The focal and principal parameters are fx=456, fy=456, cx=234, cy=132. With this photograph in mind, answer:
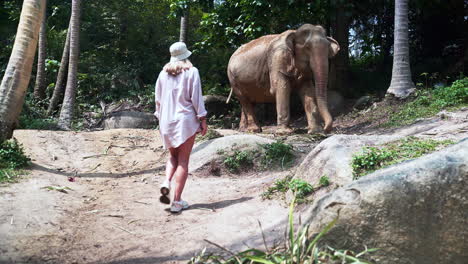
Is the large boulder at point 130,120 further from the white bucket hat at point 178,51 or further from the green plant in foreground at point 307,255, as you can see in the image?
the green plant in foreground at point 307,255

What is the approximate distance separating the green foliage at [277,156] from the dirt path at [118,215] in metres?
0.38

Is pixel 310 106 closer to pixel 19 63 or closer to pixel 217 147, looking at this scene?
pixel 217 147

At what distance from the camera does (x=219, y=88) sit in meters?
15.4

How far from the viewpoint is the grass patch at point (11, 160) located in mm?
5957

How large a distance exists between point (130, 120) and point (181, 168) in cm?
802

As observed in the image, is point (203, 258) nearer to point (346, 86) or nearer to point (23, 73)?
point (23, 73)

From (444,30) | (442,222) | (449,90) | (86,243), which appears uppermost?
(444,30)

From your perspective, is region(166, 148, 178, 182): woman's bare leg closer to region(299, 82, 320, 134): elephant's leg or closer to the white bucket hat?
the white bucket hat

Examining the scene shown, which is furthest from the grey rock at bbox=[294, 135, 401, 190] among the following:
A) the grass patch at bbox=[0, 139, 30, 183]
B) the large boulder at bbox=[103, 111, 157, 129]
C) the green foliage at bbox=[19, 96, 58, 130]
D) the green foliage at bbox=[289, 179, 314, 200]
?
the green foliage at bbox=[19, 96, 58, 130]

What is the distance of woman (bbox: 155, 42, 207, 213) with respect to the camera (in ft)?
16.3

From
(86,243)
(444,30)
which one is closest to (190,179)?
(86,243)

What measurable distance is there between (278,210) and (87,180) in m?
3.42

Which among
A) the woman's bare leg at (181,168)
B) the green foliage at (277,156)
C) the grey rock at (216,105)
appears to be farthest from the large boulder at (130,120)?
the woman's bare leg at (181,168)

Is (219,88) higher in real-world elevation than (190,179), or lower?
higher
